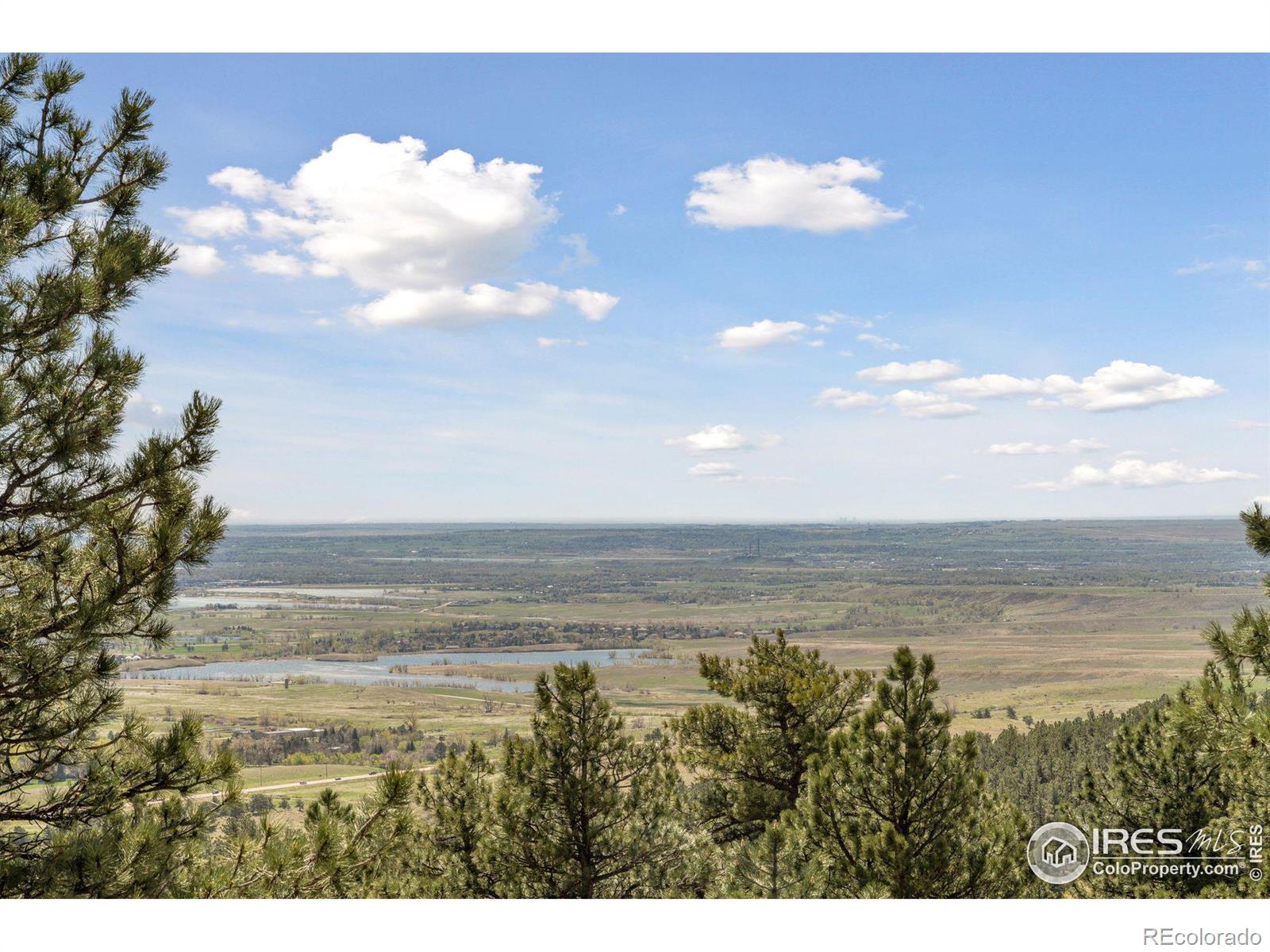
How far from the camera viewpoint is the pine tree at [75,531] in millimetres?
3779

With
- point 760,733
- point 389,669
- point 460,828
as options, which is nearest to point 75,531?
point 460,828

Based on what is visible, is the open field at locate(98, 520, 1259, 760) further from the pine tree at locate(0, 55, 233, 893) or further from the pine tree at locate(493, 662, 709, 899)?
the pine tree at locate(493, 662, 709, 899)

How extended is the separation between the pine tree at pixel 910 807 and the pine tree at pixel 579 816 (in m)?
1.68

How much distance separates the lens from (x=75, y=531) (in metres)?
3.90

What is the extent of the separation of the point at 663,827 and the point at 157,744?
4.95 metres

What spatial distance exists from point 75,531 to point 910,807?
6822 mm

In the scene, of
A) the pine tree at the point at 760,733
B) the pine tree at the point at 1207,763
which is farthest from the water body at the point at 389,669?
the pine tree at the point at 1207,763

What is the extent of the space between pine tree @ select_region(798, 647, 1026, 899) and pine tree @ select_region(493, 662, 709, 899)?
5.53 ft

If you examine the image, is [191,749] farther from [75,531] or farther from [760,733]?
[760,733]

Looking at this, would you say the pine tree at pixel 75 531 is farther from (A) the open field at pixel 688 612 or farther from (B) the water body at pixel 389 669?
(B) the water body at pixel 389 669

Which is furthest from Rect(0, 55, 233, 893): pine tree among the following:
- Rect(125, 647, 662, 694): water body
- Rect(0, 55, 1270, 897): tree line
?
Rect(125, 647, 662, 694): water body

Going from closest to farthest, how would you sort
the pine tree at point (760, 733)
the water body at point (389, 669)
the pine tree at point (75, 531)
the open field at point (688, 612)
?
1. the pine tree at point (75, 531)
2. the pine tree at point (760, 733)
3. the open field at point (688, 612)
4. the water body at point (389, 669)

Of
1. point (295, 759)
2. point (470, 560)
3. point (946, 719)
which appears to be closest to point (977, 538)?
point (470, 560)

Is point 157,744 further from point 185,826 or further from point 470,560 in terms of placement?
point 470,560
